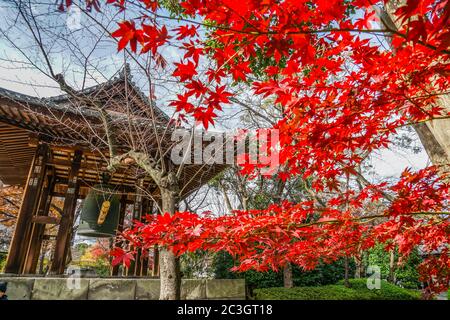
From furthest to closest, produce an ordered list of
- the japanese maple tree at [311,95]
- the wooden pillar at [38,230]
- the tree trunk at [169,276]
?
the wooden pillar at [38,230] → the tree trunk at [169,276] → the japanese maple tree at [311,95]

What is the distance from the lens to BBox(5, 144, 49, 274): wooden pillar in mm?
4801

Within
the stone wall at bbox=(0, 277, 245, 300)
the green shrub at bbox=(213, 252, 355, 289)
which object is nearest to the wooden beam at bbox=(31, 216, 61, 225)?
the stone wall at bbox=(0, 277, 245, 300)

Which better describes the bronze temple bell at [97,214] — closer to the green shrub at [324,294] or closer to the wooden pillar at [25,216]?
the wooden pillar at [25,216]

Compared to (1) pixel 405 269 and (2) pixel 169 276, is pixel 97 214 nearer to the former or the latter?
(2) pixel 169 276

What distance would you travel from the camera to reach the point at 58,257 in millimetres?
5238

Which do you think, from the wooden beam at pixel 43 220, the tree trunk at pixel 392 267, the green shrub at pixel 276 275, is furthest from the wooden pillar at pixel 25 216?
the tree trunk at pixel 392 267

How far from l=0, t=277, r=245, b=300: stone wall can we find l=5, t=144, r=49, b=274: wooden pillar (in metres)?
0.35

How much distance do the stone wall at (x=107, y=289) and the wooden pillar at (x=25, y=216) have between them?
0.35 metres

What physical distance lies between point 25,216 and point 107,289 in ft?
6.67

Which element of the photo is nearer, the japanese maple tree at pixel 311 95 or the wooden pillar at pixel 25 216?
the japanese maple tree at pixel 311 95

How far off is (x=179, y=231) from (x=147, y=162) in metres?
1.58

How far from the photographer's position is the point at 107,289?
494cm

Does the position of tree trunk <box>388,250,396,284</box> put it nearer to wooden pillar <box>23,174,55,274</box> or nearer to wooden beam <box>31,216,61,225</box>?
wooden beam <box>31,216,61,225</box>

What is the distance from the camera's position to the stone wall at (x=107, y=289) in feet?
14.9
